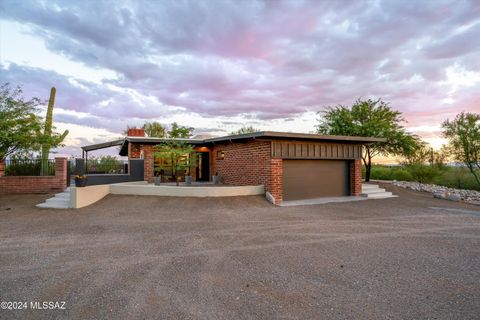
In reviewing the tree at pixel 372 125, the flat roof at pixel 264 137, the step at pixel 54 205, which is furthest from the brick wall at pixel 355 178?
the step at pixel 54 205

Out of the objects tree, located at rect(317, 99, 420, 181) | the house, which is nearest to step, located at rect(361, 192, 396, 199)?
the house

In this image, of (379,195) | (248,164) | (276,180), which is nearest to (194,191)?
(248,164)

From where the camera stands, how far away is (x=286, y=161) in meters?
A: 12.5

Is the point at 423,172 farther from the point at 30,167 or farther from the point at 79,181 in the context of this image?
the point at 30,167

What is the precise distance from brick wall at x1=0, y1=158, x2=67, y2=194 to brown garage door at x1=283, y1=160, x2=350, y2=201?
12.1 meters

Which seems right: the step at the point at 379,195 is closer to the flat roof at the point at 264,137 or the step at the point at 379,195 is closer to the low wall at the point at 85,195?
the flat roof at the point at 264,137

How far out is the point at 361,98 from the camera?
70.0 feet

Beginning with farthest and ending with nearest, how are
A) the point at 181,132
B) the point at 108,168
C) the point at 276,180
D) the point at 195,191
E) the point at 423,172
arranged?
the point at 181,132 < the point at 423,172 < the point at 108,168 < the point at 195,191 < the point at 276,180

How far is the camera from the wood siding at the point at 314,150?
12.0 metres

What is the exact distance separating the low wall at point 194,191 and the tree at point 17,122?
15.1 ft

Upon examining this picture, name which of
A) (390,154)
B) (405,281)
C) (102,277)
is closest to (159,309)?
(102,277)

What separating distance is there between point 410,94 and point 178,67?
1545 centimetres

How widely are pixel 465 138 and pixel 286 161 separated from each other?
1646 centimetres

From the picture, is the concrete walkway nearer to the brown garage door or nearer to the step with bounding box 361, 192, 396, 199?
the brown garage door
